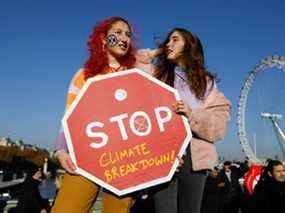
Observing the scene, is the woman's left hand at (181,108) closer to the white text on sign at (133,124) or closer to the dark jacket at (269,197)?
the white text on sign at (133,124)

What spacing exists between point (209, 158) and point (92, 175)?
0.62 metres

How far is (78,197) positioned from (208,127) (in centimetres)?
73

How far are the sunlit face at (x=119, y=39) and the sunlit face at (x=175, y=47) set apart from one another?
0.25 m

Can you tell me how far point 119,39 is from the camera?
8.01ft

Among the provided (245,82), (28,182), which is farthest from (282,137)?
(28,182)

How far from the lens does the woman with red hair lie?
2182 mm

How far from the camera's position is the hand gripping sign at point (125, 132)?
2.16m

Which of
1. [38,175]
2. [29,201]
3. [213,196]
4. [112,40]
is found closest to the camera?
[112,40]

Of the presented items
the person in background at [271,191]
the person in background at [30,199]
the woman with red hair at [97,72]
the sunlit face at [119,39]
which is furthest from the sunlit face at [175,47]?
the person in background at [30,199]

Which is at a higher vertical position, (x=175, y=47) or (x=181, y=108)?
(x=175, y=47)

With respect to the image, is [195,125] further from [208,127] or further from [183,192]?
[183,192]

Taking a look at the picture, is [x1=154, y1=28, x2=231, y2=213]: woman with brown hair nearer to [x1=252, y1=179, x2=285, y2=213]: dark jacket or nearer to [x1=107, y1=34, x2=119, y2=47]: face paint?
[x1=107, y1=34, x2=119, y2=47]: face paint

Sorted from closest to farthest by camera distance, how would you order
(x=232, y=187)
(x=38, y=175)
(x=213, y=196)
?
(x=38, y=175), (x=213, y=196), (x=232, y=187)

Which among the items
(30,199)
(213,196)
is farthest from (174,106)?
(213,196)
